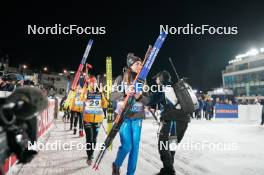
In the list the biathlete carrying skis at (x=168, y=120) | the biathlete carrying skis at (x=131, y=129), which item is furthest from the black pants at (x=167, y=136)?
the biathlete carrying skis at (x=131, y=129)

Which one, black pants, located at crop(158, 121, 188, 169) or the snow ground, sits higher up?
black pants, located at crop(158, 121, 188, 169)

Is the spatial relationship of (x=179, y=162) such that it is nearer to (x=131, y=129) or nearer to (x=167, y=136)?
(x=167, y=136)

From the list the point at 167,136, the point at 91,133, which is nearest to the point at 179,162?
the point at 167,136

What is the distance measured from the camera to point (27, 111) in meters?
2.03

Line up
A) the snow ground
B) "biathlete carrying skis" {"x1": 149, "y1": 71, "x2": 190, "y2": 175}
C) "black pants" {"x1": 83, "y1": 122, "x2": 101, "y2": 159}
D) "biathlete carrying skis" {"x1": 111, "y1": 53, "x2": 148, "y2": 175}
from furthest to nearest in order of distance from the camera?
"black pants" {"x1": 83, "y1": 122, "x2": 101, "y2": 159} < the snow ground < "biathlete carrying skis" {"x1": 149, "y1": 71, "x2": 190, "y2": 175} < "biathlete carrying skis" {"x1": 111, "y1": 53, "x2": 148, "y2": 175}

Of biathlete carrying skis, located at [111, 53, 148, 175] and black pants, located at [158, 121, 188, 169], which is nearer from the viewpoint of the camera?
biathlete carrying skis, located at [111, 53, 148, 175]

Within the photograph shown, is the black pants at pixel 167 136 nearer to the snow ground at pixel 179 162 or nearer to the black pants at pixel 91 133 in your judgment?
the snow ground at pixel 179 162

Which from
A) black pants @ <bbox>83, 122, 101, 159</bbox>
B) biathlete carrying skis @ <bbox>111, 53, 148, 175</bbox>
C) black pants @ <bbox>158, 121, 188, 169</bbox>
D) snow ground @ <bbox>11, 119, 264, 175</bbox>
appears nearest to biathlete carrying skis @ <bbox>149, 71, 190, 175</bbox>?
black pants @ <bbox>158, 121, 188, 169</bbox>

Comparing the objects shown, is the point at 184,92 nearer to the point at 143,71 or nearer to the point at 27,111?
the point at 143,71

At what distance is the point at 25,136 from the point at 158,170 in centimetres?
474

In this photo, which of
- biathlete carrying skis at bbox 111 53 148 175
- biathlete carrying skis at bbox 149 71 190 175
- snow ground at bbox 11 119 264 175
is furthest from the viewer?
snow ground at bbox 11 119 264 175

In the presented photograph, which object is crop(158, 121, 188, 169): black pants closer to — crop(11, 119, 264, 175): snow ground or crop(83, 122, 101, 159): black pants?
crop(11, 119, 264, 175): snow ground

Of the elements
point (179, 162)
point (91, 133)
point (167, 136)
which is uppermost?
point (167, 136)

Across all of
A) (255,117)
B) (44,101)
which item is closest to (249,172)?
(44,101)
